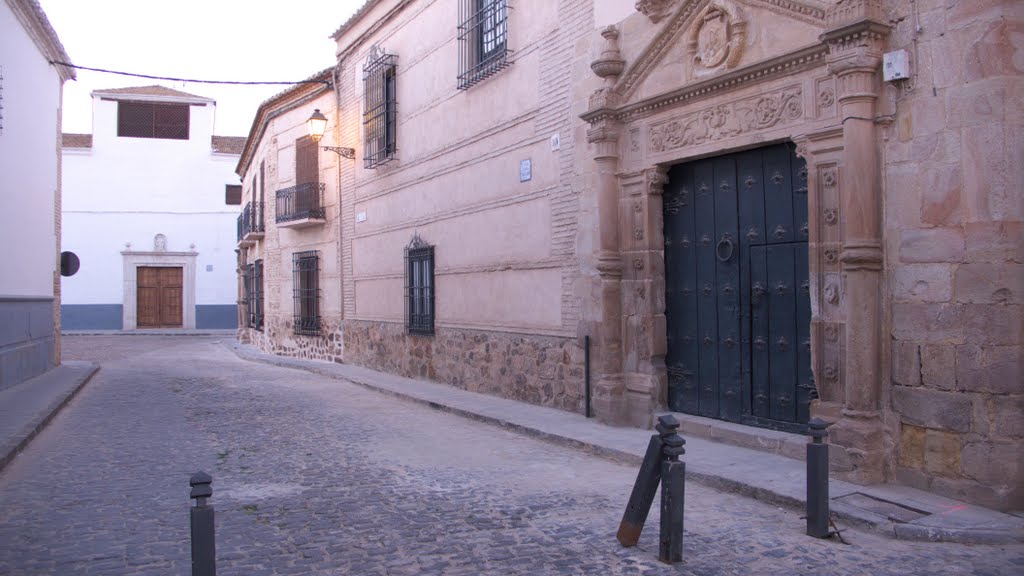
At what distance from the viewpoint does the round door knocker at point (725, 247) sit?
712cm

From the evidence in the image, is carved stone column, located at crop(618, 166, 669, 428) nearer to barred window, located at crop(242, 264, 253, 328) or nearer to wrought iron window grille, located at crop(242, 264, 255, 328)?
wrought iron window grille, located at crop(242, 264, 255, 328)

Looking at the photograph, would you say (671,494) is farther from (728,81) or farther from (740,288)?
(728,81)

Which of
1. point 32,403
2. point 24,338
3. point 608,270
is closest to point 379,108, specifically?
point 24,338

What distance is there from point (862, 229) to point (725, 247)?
174 centimetres

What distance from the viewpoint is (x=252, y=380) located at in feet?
45.8

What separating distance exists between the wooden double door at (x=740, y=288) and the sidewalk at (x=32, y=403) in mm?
6046

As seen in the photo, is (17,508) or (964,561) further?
(17,508)

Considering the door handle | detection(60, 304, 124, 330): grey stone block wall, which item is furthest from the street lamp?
detection(60, 304, 124, 330): grey stone block wall

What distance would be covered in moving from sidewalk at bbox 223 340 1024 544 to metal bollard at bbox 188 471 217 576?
3548 mm

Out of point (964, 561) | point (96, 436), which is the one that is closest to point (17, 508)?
point (96, 436)

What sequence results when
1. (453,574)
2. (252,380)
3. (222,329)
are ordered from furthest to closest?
(222,329)
(252,380)
(453,574)

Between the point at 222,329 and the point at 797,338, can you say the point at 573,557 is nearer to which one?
the point at 797,338

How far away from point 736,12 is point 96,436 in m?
7.36

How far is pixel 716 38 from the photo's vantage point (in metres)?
6.93
